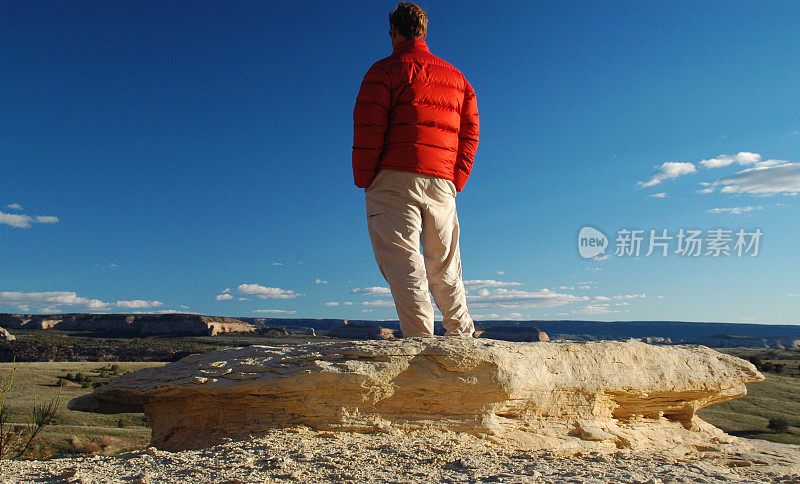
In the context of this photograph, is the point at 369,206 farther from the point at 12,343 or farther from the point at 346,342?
the point at 12,343

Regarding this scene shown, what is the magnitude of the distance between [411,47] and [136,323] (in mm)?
57423

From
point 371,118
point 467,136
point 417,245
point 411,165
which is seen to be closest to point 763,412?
point 467,136

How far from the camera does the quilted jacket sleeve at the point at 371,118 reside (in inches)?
182

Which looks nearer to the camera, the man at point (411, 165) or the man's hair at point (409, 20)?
the man at point (411, 165)

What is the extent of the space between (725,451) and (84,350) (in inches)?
1517

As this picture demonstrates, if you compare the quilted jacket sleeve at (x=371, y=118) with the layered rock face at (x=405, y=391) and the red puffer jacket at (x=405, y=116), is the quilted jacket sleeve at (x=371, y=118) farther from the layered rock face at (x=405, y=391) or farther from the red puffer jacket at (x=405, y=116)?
the layered rock face at (x=405, y=391)

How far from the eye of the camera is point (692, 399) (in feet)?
18.0

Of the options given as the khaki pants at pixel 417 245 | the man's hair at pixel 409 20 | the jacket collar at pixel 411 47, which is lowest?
the khaki pants at pixel 417 245

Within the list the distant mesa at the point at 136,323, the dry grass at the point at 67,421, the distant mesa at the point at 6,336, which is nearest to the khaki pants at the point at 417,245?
the dry grass at the point at 67,421

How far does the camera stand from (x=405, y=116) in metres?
4.71

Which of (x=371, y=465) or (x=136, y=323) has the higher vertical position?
(x=136, y=323)

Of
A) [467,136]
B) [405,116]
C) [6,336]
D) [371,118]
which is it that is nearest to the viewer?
[371,118]

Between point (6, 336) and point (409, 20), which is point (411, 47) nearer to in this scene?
point (409, 20)

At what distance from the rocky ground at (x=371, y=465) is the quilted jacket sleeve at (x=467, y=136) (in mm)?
2506
